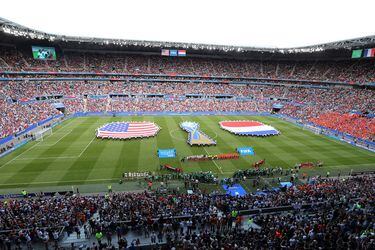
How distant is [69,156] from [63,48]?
4993cm

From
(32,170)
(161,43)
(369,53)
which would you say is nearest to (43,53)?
(161,43)

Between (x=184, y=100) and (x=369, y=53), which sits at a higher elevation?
(x=369, y=53)

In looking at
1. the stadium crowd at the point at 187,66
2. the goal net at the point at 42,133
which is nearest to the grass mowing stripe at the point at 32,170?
the goal net at the point at 42,133

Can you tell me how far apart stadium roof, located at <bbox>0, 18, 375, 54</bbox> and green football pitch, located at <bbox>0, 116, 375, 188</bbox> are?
2096 centimetres

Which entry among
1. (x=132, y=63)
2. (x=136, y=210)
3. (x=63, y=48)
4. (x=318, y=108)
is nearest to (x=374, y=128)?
(x=318, y=108)

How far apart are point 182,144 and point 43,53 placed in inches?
1978

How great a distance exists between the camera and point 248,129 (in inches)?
1794

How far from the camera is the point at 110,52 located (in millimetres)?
75500

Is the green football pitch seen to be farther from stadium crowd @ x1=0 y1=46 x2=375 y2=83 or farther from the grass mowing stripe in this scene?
stadium crowd @ x1=0 y1=46 x2=375 y2=83

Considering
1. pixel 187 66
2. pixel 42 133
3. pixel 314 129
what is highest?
pixel 187 66

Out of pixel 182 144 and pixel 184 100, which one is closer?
pixel 182 144

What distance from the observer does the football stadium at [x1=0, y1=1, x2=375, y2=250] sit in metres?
15.1

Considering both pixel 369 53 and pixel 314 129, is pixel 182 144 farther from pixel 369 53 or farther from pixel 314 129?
pixel 369 53

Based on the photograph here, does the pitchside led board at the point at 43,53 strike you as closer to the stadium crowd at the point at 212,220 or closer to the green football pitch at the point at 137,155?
the green football pitch at the point at 137,155
